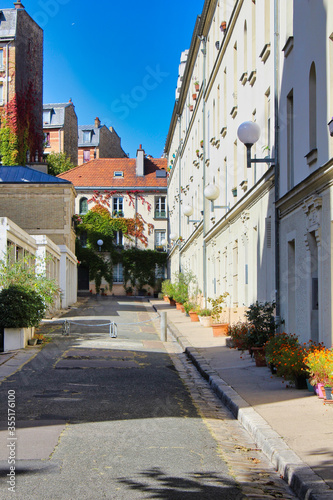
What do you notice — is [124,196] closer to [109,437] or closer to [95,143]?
[95,143]

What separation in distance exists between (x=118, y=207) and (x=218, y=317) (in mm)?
38097

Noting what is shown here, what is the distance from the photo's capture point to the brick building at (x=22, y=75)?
51031 millimetres

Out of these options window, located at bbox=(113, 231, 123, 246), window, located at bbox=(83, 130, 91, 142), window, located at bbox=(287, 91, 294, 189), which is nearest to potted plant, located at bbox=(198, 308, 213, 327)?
window, located at bbox=(287, 91, 294, 189)

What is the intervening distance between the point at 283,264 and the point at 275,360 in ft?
11.6

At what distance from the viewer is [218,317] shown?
67.6ft

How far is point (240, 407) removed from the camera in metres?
8.08

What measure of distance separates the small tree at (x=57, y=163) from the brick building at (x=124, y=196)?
722 centimetres

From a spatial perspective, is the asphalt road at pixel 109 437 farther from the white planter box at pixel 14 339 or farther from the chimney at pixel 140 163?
the chimney at pixel 140 163

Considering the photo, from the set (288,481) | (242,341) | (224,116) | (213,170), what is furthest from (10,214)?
(288,481)

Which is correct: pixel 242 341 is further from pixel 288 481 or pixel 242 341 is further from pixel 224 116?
pixel 224 116

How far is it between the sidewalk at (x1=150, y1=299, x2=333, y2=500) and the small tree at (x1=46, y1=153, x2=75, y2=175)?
55.5 metres

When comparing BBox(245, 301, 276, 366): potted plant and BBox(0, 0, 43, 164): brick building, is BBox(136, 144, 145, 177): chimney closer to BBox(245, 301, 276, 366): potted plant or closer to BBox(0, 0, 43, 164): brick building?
BBox(0, 0, 43, 164): brick building

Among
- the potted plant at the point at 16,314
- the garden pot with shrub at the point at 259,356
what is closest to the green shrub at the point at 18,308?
the potted plant at the point at 16,314

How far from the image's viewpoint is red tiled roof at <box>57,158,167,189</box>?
58.5 metres
